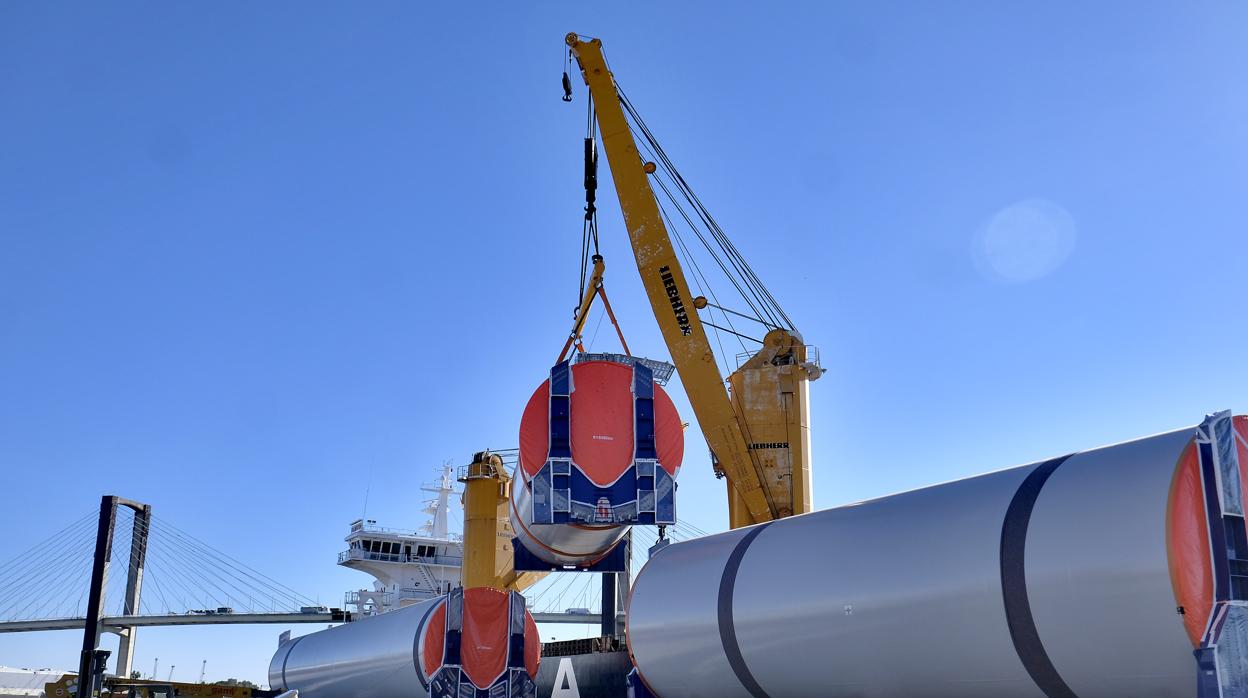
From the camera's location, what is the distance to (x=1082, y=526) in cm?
826

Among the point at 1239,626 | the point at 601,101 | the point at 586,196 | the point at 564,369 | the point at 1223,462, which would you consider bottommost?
the point at 1239,626

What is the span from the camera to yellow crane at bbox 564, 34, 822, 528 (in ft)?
86.1

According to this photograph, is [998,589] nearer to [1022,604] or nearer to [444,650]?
[1022,604]

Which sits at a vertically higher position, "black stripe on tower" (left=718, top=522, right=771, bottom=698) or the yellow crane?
the yellow crane

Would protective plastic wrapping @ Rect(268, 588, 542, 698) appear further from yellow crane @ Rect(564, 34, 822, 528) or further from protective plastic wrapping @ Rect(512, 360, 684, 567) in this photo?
yellow crane @ Rect(564, 34, 822, 528)

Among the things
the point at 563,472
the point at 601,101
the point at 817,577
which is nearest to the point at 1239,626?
the point at 817,577

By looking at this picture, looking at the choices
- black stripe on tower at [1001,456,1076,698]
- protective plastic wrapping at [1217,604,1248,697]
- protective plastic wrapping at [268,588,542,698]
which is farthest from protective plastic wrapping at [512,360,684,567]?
protective plastic wrapping at [1217,604,1248,697]

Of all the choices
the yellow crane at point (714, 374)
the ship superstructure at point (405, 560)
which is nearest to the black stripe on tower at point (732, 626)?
the yellow crane at point (714, 374)

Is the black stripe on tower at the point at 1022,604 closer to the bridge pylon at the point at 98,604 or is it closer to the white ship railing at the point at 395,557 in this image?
the bridge pylon at the point at 98,604

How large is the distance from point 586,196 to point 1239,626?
19.4m

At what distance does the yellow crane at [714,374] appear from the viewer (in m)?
26.2

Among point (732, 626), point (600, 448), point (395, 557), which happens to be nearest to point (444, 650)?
point (600, 448)

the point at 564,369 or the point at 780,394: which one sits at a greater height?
the point at 780,394

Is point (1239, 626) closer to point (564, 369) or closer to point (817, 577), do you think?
point (817, 577)
